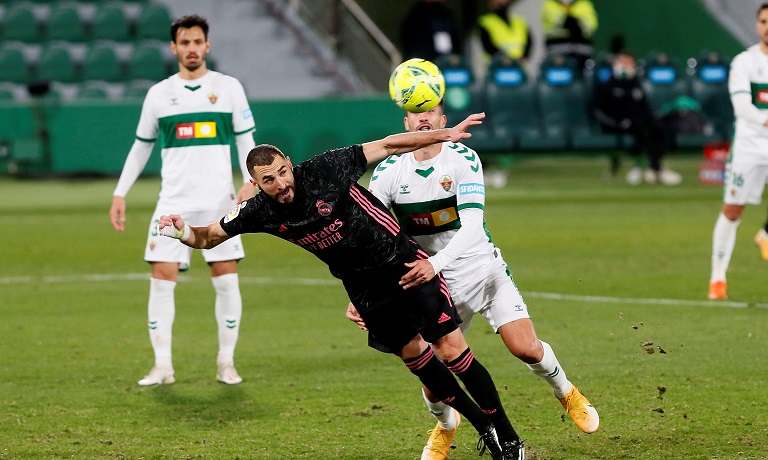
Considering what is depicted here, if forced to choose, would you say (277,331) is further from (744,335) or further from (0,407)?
(744,335)

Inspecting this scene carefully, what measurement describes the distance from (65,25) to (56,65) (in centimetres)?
126

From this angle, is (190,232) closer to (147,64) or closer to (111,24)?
(147,64)

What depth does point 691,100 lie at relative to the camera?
21.5 metres

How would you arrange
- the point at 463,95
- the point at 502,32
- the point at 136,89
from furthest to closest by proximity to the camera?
the point at 502,32
the point at 136,89
the point at 463,95

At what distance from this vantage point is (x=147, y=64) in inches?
913

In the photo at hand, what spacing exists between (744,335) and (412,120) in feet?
12.6

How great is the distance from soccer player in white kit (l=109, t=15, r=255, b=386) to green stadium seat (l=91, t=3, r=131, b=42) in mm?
16688

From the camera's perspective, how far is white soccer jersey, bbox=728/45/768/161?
1024cm

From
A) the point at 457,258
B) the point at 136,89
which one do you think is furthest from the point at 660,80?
the point at 457,258

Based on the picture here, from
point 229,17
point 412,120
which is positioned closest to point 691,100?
point 229,17

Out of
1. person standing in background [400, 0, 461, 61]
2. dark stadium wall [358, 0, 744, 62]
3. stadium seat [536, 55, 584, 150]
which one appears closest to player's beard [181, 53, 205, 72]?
stadium seat [536, 55, 584, 150]

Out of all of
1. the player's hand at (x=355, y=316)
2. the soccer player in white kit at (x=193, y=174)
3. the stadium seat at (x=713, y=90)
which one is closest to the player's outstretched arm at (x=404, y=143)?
the player's hand at (x=355, y=316)

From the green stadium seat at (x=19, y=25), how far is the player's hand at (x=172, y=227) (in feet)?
63.9

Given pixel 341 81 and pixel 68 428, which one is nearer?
pixel 68 428
